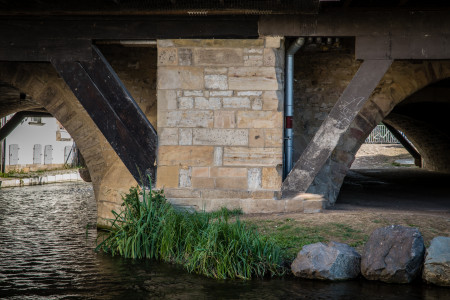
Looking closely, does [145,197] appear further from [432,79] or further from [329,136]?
[432,79]

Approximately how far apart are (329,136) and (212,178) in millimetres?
1547

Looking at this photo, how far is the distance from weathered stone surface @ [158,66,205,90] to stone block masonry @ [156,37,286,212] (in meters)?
0.01

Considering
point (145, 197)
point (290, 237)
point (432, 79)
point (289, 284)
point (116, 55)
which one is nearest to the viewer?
point (289, 284)

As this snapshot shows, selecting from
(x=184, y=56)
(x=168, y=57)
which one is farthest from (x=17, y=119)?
(x=184, y=56)

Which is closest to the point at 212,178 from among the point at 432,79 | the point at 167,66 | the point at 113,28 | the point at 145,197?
the point at 145,197

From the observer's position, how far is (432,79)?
846 cm

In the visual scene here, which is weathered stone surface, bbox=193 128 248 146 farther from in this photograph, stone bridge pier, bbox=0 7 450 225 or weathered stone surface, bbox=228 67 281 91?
weathered stone surface, bbox=228 67 281 91

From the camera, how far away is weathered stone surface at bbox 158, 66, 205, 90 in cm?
736

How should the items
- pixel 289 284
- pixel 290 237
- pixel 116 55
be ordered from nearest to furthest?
pixel 289 284 → pixel 290 237 → pixel 116 55

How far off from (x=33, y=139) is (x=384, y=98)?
17663 millimetres

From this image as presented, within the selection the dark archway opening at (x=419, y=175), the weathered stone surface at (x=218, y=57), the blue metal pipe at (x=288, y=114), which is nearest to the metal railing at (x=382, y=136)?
the dark archway opening at (x=419, y=175)

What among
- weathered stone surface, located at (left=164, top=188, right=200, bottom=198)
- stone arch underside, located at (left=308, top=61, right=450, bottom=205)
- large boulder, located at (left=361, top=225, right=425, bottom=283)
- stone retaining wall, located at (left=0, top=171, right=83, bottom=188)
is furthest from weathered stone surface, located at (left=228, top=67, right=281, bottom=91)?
stone retaining wall, located at (left=0, top=171, right=83, bottom=188)

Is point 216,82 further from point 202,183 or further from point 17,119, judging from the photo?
point 17,119

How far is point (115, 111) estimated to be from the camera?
7480 mm
